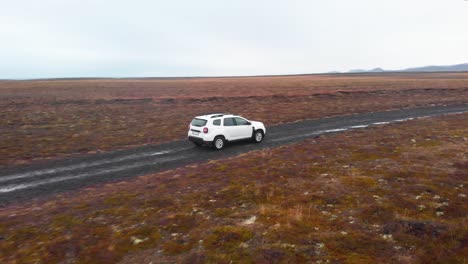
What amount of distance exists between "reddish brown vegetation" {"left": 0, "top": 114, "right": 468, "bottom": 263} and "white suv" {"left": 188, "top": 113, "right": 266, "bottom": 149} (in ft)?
15.0

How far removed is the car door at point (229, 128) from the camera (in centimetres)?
1942

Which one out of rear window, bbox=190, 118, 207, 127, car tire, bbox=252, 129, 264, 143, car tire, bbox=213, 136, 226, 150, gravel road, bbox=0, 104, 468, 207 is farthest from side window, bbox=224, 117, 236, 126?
car tire, bbox=252, 129, 264, 143

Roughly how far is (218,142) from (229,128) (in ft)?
3.69

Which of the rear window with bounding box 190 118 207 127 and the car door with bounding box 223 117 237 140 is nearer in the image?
the rear window with bounding box 190 118 207 127

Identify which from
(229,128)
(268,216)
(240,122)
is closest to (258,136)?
(240,122)

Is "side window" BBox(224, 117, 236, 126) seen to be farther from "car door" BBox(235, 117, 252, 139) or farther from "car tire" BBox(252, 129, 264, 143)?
"car tire" BBox(252, 129, 264, 143)

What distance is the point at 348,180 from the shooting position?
10836 mm

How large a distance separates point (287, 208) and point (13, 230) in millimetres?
7461

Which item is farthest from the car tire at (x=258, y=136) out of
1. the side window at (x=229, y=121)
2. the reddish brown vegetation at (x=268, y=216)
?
the reddish brown vegetation at (x=268, y=216)

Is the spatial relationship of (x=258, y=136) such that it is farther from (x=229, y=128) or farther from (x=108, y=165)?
(x=108, y=165)

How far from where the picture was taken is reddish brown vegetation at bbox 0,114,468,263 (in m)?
6.59

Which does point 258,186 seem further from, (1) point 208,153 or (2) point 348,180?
(1) point 208,153

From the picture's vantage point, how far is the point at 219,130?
19.1 meters

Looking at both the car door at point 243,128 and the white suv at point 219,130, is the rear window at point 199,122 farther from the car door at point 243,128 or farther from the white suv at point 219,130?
the car door at point 243,128
